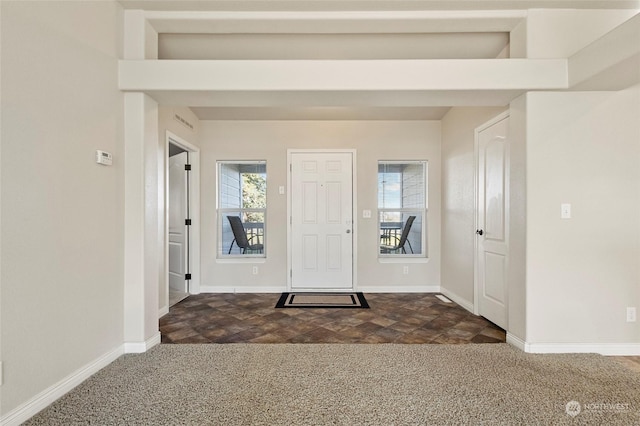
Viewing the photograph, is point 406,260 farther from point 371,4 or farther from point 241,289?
point 371,4

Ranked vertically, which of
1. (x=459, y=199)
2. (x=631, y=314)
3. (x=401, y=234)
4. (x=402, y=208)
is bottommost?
(x=631, y=314)

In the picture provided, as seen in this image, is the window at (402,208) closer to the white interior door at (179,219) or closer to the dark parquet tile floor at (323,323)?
the dark parquet tile floor at (323,323)

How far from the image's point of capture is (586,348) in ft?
7.50

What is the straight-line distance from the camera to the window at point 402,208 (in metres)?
4.38

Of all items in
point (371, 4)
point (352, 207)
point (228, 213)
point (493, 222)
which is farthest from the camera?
point (228, 213)

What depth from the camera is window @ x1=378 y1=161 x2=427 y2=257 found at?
4379 mm

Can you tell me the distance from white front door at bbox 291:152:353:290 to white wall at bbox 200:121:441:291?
0.47 feet

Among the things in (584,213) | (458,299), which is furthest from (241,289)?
(584,213)

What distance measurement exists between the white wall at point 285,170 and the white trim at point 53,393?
6.93ft

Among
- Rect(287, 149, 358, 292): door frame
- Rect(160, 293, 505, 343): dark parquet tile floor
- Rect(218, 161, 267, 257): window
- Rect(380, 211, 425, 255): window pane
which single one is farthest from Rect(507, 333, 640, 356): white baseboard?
Rect(218, 161, 267, 257): window

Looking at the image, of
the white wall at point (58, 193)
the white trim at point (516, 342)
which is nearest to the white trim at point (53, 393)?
the white wall at point (58, 193)

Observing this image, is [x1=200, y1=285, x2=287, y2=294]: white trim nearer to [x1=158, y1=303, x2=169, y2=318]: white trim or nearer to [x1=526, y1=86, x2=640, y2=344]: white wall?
[x1=158, y1=303, x2=169, y2=318]: white trim

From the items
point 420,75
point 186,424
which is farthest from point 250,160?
point 186,424

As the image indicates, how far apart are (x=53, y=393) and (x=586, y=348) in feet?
12.3
